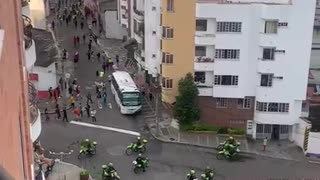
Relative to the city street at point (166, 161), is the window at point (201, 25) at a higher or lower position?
higher

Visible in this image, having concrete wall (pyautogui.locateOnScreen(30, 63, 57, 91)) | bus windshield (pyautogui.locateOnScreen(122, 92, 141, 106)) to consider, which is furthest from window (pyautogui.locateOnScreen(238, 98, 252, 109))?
concrete wall (pyautogui.locateOnScreen(30, 63, 57, 91))

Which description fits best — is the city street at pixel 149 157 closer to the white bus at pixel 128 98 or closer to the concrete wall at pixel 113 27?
the white bus at pixel 128 98

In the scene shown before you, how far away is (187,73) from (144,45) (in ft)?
28.3

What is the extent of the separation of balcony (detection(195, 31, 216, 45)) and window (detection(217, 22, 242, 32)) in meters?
0.65

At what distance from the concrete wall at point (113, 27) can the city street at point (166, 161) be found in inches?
863

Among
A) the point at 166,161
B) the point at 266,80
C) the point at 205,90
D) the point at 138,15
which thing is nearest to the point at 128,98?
the point at 205,90

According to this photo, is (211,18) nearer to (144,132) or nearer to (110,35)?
(144,132)

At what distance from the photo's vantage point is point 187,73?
34906mm

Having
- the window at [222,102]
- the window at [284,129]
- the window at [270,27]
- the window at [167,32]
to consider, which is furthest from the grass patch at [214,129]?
the window at [270,27]

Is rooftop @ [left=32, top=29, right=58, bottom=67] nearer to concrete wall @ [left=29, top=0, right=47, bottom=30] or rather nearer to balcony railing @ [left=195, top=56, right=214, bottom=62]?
concrete wall @ [left=29, top=0, right=47, bottom=30]

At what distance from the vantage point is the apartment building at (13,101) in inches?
234

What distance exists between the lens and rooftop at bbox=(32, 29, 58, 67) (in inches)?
1576

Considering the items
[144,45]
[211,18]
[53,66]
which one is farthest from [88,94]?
[211,18]

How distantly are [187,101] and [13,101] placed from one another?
27.3 metres
